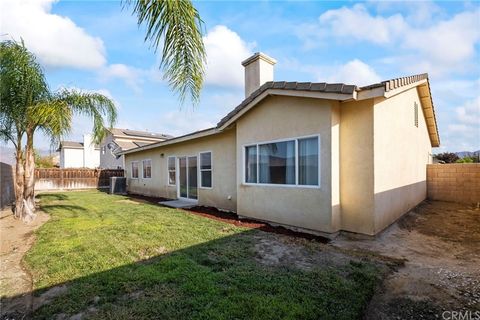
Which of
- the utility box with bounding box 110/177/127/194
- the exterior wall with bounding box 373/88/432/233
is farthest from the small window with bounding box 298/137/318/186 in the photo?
the utility box with bounding box 110/177/127/194

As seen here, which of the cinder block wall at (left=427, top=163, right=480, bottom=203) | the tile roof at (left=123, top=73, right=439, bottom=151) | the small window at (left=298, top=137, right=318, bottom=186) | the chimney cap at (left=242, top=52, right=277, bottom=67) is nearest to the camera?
the tile roof at (left=123, top=73, right=439, bottom=151)

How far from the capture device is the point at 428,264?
5.00 metres

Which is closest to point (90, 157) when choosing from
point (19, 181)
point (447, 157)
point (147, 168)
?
point (147, 168)

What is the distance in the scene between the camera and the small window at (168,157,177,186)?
48.3 ft

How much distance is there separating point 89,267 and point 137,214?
5.22 m

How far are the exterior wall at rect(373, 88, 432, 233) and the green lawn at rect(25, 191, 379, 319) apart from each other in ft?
9.26

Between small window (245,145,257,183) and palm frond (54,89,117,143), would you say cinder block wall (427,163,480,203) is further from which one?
palm frond (54,89,117,143)

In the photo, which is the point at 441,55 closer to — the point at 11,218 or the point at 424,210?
the point at 424,210

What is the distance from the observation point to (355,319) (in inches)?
124

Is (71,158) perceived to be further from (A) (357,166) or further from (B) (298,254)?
(A) (357,166)

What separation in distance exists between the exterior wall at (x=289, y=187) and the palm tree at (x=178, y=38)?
Answer: 12.5 feet

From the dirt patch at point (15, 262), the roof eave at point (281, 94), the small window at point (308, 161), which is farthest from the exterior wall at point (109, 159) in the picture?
the small window at point (308, 161)

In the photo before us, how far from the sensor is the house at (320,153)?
657cm

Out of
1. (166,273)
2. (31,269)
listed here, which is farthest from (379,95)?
(31,269)
